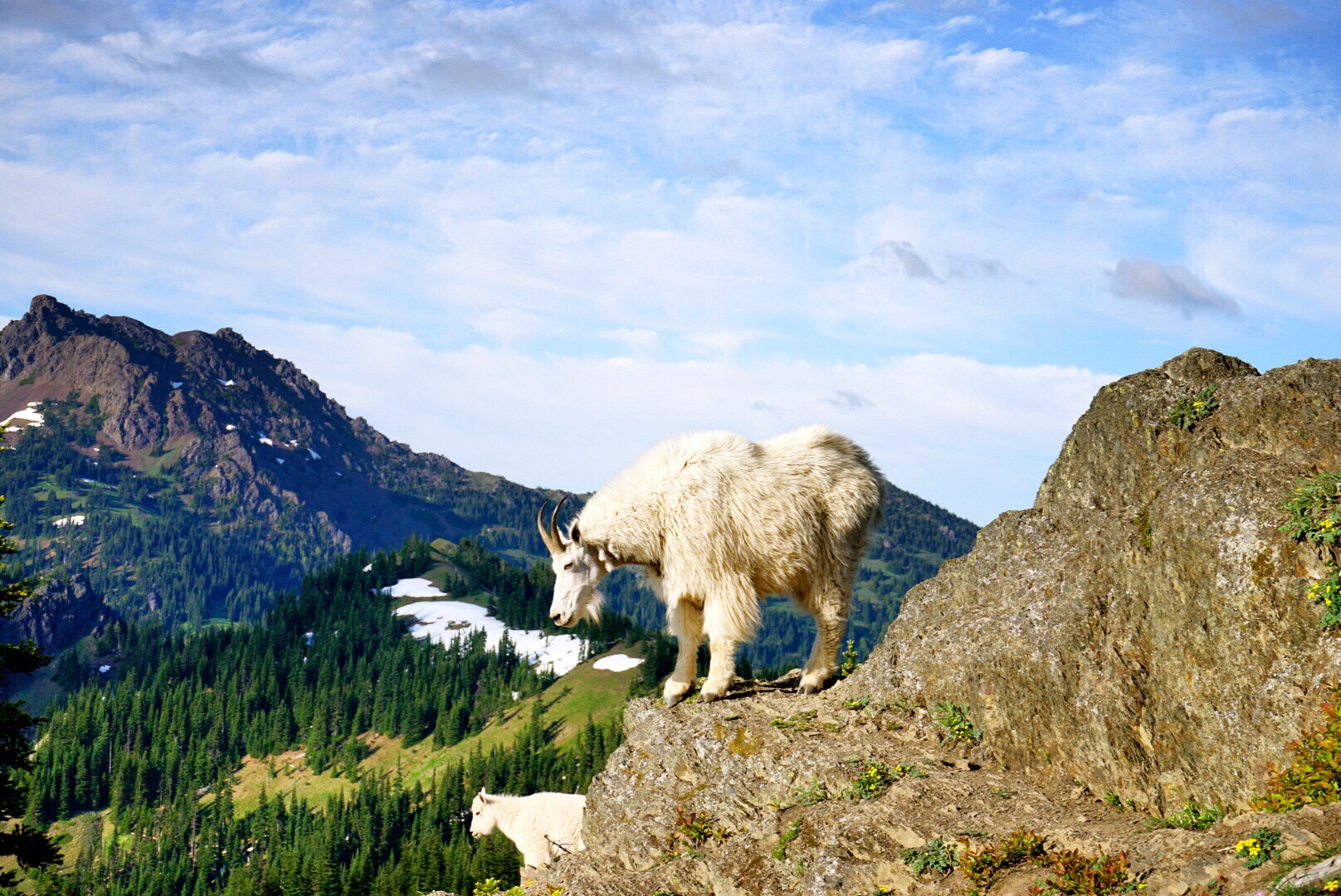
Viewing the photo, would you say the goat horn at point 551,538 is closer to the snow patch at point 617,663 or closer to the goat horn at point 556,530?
the goat horn at point 556,530

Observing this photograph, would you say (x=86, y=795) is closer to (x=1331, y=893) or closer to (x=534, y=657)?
(x=534, y=657)

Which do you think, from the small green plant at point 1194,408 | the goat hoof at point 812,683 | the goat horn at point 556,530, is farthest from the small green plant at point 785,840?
the small green plant at point 1194,408

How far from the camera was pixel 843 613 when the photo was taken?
571 inches

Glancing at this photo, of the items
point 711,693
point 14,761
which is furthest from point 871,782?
point 14,761

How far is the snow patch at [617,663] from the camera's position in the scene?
160 m

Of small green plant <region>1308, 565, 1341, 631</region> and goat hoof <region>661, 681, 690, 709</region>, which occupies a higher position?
small green plant <region>1308, 565, 1341, 631</region>

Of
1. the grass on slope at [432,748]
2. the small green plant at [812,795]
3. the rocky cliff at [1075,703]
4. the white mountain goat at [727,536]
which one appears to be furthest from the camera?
the grass on slope at [432,748]

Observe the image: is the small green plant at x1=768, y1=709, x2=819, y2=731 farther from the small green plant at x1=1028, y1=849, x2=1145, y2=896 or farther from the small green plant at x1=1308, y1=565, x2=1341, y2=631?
the small green plant at x1=1308, y1=565, x2=1341, y2=631

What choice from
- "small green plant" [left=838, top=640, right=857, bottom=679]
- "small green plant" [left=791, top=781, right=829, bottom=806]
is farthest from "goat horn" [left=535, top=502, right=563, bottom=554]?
"small green plant" [left=791, top=781, right=829, bottom=806]

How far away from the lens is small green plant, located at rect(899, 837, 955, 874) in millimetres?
9988

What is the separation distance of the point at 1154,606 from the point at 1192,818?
2.12 m

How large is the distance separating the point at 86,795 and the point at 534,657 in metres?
78.2

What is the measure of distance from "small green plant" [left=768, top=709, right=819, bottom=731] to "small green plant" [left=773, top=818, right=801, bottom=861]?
5.40ft

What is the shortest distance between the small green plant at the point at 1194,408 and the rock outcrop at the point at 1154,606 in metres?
0.09
